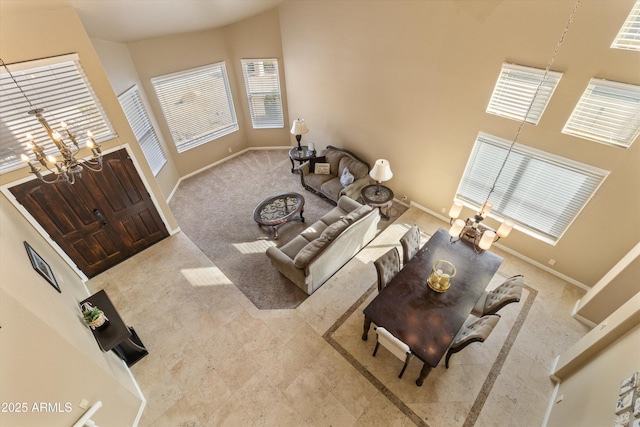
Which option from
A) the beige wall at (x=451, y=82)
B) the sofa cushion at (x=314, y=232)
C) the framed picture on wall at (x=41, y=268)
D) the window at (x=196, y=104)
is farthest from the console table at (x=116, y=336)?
the beige wall at (x=451, y=82)

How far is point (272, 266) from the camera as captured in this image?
5.58 m

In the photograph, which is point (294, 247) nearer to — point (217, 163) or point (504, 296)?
point (504, 296)

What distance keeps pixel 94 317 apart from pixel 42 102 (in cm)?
306

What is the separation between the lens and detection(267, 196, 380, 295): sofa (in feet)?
15.3

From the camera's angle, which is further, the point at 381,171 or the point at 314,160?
the point at 314,160

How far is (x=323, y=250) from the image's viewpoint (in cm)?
466

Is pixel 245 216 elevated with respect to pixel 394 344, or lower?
lower

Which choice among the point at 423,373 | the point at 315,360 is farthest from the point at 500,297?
the point at 315,360

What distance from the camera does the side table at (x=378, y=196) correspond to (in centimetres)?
618

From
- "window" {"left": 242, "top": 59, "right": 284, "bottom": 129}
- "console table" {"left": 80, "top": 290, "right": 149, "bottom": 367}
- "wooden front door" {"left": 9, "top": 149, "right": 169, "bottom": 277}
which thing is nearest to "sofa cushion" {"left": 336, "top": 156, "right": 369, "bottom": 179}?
"window" {"left": 242, "top": 59, "right": 284, "bottom": 129}

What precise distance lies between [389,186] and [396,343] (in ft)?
14.0

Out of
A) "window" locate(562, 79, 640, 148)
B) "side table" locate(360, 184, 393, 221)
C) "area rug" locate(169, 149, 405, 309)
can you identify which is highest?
"window" locate(562, 79, 640, 148)

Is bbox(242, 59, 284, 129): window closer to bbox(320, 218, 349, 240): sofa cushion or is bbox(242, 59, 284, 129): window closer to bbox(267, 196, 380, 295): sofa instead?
bbox(267, 196, 380, 295): sofa

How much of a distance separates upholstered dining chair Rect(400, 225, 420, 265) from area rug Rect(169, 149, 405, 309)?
163 cm
